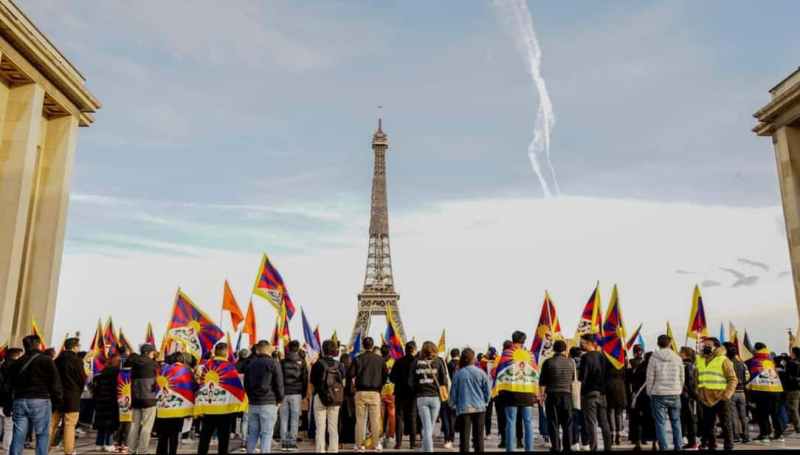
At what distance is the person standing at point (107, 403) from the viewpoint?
1254cm

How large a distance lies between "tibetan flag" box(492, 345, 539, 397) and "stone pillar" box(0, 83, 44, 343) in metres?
18.3

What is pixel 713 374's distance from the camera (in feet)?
35.2

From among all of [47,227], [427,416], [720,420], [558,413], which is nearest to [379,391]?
[427,416]

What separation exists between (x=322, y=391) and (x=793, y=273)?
82.6 ft

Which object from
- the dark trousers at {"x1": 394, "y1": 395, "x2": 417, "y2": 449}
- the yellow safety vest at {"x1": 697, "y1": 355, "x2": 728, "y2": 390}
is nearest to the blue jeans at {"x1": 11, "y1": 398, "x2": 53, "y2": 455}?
the dark trousers at {"x1": 394, "y1": 395, "x2": 417, "y2": 449}

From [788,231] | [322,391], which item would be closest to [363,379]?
[322,391]

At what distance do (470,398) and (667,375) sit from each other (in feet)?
10.7

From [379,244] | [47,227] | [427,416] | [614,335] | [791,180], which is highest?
[379,244]

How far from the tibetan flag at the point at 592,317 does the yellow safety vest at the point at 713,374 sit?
3.29m

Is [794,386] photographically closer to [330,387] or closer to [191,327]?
[330,387]

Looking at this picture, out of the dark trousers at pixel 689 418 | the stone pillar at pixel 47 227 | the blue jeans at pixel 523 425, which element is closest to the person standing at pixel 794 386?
the dark trousers at pixel 689 418

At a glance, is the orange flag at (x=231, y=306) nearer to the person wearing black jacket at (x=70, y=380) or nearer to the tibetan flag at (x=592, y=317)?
the person wearing black jacket at (x=70, y=380)

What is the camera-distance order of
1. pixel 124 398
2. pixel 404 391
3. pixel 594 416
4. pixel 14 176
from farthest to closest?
pixel 14 176 → pixel 404 391 → pixel 124 398 → pixel 594 416

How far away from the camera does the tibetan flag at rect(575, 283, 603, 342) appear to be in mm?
14102
